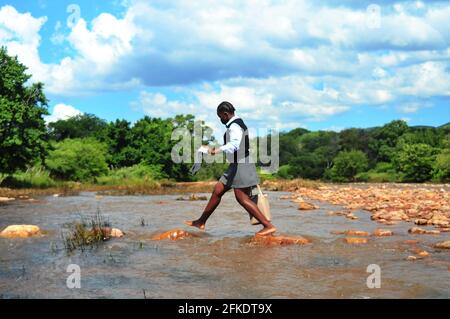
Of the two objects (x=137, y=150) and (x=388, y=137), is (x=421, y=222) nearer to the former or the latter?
(x=137, y=150)

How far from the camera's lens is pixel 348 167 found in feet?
274

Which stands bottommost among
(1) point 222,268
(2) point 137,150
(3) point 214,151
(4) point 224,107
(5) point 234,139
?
(1) point 222,268

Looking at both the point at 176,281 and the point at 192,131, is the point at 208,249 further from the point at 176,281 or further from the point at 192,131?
the point at 192,131

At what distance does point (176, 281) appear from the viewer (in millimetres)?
4973

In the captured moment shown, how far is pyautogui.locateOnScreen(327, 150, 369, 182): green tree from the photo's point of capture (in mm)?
83312

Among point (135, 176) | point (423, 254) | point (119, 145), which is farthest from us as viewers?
point (119, 145)

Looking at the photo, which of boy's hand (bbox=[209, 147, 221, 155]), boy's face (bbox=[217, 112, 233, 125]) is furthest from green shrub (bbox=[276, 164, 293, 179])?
boy's hand (bbox=[209, 147, 221, 155])

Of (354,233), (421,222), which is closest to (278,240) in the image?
(354,233)

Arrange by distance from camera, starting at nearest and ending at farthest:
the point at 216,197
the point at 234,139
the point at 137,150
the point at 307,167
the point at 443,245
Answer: the point at 443,245, the point at 234,139, the point at 216,197, the point at 137,150, the point at 307,167

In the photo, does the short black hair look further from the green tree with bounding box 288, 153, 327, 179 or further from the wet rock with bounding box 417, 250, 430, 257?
the green tree with bounding box 288, 153, 327, 179

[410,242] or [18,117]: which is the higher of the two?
[18,117]

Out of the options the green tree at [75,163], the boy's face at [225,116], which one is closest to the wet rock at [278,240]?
the boy's face at [225,116]

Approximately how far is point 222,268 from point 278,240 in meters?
2.02
